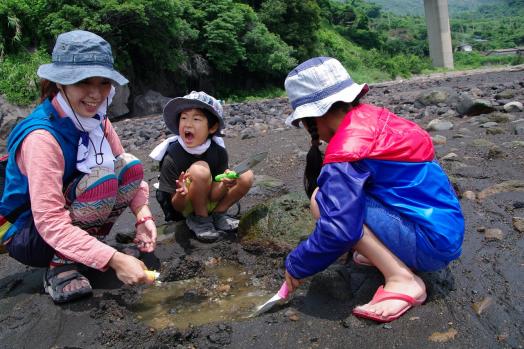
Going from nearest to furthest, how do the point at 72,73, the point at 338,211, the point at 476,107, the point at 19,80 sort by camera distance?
the point at 338,211 < the point at 72,73 < the point at 476,107 < the point at 19,80

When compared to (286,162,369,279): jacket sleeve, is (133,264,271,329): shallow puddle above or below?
below

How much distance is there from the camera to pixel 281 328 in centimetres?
180

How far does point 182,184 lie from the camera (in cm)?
274

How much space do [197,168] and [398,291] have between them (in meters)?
1.44

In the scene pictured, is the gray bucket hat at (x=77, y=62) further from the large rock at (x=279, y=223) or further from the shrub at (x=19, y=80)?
the shrub at (x=19, y=80)

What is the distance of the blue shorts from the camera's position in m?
1.79

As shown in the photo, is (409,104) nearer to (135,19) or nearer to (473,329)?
(473,329)

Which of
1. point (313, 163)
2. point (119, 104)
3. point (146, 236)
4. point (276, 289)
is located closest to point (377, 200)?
point (313, 163)

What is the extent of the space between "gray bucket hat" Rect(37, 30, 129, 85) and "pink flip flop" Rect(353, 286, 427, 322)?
150 cm

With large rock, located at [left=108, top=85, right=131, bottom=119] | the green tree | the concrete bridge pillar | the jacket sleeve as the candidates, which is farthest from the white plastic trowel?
the concrete bridge pillar

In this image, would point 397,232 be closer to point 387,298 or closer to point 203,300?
point 387,298

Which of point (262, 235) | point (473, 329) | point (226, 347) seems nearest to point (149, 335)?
point (226, 347)

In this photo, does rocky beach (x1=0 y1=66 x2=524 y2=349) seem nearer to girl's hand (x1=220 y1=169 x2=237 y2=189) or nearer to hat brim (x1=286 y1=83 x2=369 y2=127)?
girl's hand (x1=220 y1=169 x2=237 y2=189)

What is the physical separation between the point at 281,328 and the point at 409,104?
7581mm
